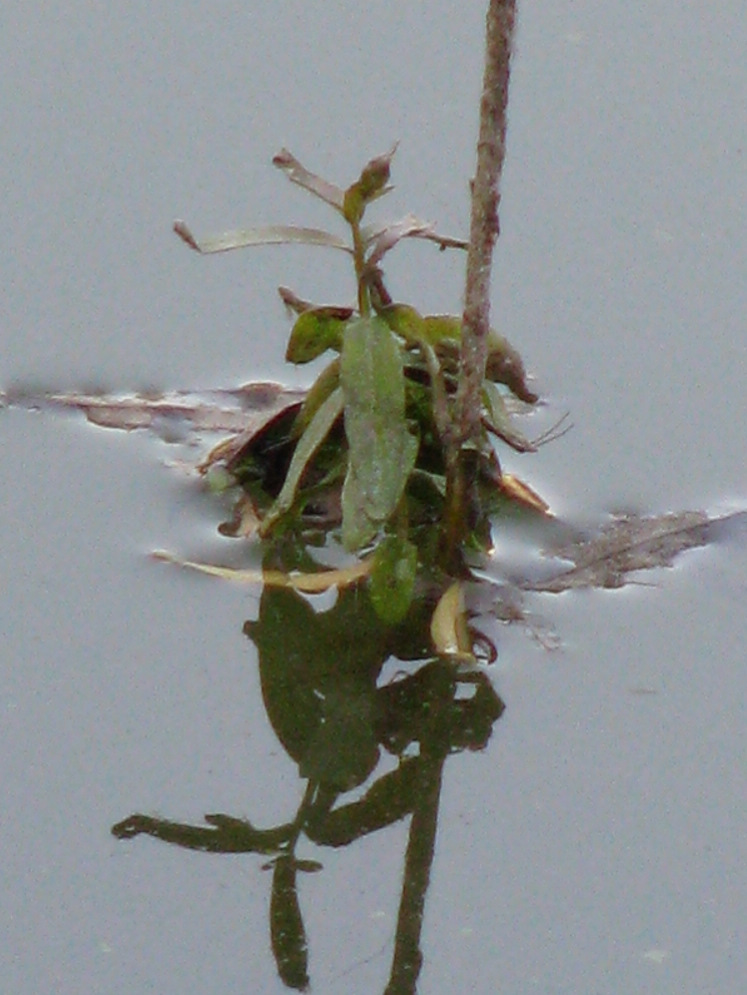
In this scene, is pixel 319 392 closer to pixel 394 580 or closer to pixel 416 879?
pixel 394 580

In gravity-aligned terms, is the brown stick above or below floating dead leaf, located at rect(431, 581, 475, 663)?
above

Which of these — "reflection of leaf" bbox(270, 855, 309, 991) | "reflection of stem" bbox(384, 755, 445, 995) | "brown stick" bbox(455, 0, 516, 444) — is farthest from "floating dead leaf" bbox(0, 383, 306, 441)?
"reflection of leaf" bbox(270, 855, 309, 991)

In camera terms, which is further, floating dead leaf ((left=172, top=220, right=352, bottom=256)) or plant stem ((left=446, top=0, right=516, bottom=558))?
floating dead leaf ((left=172, top=220, right=352, bottom=256))

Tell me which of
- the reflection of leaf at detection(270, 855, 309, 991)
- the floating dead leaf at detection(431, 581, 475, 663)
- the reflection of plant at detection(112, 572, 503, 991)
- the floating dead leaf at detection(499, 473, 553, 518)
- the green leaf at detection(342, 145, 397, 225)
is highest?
the green leaf at detection(342, 145, 397, 225)

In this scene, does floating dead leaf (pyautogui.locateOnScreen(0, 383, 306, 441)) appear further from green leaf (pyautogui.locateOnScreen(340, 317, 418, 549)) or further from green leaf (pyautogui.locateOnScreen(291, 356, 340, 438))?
green leaf (pyautogui.locateOnScreen(340, 317, 418, 549))

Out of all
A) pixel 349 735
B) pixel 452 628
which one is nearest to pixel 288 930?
pixel 349 735

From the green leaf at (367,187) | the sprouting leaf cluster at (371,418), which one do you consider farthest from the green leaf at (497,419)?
the green leaf at (367,187)

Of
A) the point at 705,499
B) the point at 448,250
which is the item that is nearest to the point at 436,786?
the point at 705,499
